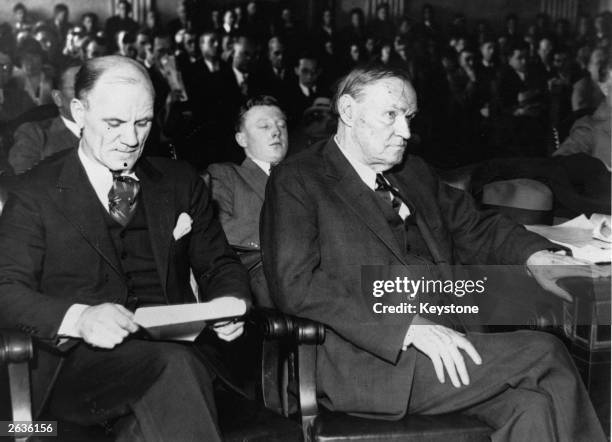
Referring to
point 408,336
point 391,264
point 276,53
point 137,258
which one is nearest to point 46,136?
point 137,258

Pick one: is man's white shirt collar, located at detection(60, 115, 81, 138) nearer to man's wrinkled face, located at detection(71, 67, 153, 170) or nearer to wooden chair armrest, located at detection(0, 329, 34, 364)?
man's wrinkled face, located at detection(71, 67, 153, 170)

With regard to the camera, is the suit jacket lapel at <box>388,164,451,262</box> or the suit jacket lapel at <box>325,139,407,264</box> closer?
the suit jacket lapel at <box>325,139,407,264</box>

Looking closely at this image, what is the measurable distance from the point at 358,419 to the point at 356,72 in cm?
103

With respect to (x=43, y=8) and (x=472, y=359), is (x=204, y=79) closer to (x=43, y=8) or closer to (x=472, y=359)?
(x=43, y=8)

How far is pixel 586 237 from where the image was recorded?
2.41 meters

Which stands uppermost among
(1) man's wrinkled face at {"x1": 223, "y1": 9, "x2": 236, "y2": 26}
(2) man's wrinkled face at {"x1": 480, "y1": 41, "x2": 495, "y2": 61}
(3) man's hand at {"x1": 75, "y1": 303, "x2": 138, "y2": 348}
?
(1) man's wrinkled face at {"x1": 223, "y1": 9, "x2": 236, "y2": 26}

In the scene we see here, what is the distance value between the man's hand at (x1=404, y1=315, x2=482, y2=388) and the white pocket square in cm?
72

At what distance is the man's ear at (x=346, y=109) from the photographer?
212 centimetres

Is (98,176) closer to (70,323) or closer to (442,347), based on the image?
(70,323)

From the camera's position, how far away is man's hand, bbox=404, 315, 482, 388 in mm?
1805

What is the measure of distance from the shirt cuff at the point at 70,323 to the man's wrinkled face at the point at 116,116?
45cm

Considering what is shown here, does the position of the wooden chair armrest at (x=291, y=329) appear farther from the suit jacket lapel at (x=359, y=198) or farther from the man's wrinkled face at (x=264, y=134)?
the man's wrinkled face at (x=264, y=134)

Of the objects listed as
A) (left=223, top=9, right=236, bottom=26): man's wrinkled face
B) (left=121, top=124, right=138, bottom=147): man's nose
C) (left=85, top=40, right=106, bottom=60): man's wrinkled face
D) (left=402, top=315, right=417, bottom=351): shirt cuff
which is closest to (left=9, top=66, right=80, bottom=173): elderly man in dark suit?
(left=121, top=124, right=138, bottom=147): man's nose

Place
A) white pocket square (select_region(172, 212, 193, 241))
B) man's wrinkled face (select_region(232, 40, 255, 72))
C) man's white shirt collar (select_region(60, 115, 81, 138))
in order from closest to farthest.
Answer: white pocket square (select_region(172, 212, 193, 241))
man's white shirt collar (select_region(60, 115, 81, 138))
man's wrinkled face (select_region(232, 40, 255, 72))
